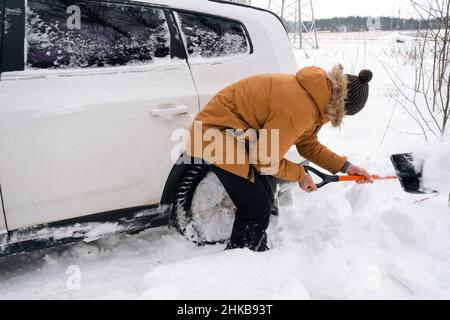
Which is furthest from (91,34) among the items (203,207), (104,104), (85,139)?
(203,207)

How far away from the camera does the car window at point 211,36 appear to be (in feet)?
7.74

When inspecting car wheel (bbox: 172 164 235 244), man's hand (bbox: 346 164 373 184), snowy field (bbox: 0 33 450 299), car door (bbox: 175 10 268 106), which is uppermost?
car door (bbox: 175 10 268 106)

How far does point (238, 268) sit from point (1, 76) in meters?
1.61

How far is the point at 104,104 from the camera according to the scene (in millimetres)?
2062

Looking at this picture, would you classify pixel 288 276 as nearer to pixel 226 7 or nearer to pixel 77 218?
pixel 77 218

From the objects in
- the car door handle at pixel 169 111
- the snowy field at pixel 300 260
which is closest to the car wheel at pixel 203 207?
the snowy field at pixel 300 260

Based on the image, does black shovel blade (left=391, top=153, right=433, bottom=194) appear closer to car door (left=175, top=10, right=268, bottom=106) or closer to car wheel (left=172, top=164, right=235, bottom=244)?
car door (left=175, top=10, right=268, bottom=106)

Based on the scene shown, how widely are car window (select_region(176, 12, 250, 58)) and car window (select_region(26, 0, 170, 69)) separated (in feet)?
0.47

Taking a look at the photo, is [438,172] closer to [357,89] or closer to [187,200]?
[357,89]

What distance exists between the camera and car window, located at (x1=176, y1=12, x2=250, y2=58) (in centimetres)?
236

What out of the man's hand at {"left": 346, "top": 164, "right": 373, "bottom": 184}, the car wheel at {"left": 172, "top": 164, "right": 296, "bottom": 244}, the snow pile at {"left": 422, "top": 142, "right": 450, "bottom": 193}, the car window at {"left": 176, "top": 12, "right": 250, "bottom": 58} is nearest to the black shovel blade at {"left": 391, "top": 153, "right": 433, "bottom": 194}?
the snow pile at {"left": 422, "top": 142, "right": 450, "bottom": 193}

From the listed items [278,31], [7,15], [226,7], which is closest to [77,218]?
[7,15]

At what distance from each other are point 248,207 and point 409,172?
1.27 metres

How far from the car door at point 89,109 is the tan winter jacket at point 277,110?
11.0 inches
